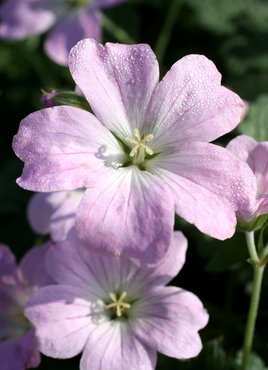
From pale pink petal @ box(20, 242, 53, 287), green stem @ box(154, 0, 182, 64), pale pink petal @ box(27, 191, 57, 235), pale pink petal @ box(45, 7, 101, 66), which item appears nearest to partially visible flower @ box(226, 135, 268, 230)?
pale pink petal @ box(20, 242, 53, 287)

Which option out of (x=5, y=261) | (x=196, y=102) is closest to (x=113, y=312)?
(x=5, y=261)

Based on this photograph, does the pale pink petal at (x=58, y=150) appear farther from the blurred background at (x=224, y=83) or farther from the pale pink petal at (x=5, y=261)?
the blurred background at (x=224, y=83)

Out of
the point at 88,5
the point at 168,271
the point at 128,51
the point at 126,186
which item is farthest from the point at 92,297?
the point at 88,5

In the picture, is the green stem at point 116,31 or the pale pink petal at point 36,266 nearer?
the pale pink petal at point 36,266

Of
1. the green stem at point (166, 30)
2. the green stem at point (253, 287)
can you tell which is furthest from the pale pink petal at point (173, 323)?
the green stem at point (166, 30)

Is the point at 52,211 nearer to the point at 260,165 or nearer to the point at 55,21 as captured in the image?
the point at 260,165

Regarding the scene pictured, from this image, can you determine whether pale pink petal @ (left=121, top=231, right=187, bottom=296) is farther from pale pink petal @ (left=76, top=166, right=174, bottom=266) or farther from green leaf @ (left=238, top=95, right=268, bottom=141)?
green leaf @ (left=238, top=95, right=268, bottom=141)

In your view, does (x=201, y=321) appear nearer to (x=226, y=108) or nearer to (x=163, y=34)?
(x=226, y=108)
